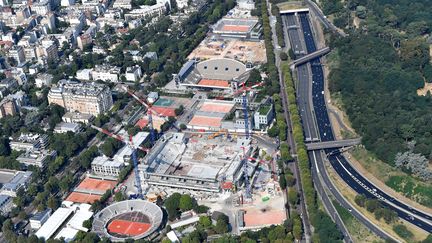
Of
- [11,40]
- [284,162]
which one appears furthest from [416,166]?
[11,40]

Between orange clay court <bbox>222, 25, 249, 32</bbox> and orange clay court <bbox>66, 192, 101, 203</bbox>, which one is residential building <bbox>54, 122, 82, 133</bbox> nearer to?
orange clay court <bbox>66, 192, 101, 203</bbox>

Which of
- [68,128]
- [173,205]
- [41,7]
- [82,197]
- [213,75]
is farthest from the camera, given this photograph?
[41,7]

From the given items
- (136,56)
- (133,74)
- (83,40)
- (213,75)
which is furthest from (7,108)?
(213,75)

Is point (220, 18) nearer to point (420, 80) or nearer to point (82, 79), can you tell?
point (82, 79)

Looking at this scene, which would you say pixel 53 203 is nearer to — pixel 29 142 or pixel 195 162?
pixel 29 142

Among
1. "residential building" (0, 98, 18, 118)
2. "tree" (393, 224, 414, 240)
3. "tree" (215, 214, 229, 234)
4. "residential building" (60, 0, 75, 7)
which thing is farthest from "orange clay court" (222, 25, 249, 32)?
"tree" (393, 224, 414, 240)

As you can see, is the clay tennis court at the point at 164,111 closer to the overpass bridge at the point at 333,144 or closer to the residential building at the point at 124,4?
the overpass bridge at the point at 333,144
